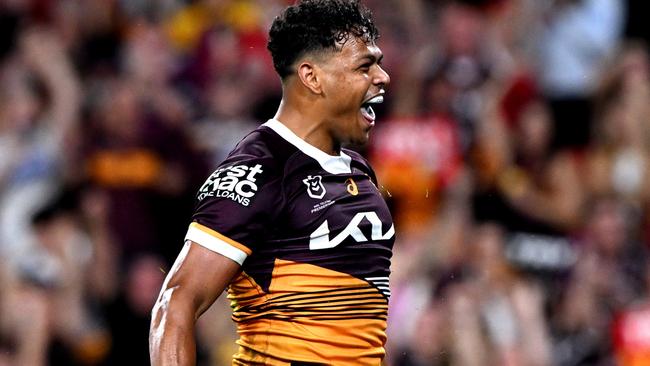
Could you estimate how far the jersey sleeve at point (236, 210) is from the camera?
171 inches

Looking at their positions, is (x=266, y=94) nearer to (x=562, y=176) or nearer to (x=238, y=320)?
(x=562, y=176)

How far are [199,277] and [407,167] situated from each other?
251 inches

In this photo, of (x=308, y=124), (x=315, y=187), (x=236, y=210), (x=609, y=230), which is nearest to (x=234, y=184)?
(x=236, y=210)

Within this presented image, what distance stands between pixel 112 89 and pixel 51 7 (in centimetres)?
101

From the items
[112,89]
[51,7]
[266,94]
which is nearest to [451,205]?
[266,94]

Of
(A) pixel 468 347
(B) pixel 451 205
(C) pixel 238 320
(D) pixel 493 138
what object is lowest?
(C) pixel 238 320

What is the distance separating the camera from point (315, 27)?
15.3 ft

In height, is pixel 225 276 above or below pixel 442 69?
below

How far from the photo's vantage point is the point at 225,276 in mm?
4352

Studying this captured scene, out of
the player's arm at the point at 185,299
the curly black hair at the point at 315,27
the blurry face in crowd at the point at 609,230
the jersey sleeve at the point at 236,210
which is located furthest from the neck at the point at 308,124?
the blurry face in crowd at the point at 609,230

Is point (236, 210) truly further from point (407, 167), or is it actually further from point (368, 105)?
point (407, 167)

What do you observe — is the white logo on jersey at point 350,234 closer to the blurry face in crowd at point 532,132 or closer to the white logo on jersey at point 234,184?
the white logo on jersey at point 234,184

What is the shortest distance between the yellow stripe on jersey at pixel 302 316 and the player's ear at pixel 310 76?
25.1 inches

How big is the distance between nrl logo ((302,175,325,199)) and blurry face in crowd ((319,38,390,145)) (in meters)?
0.22
